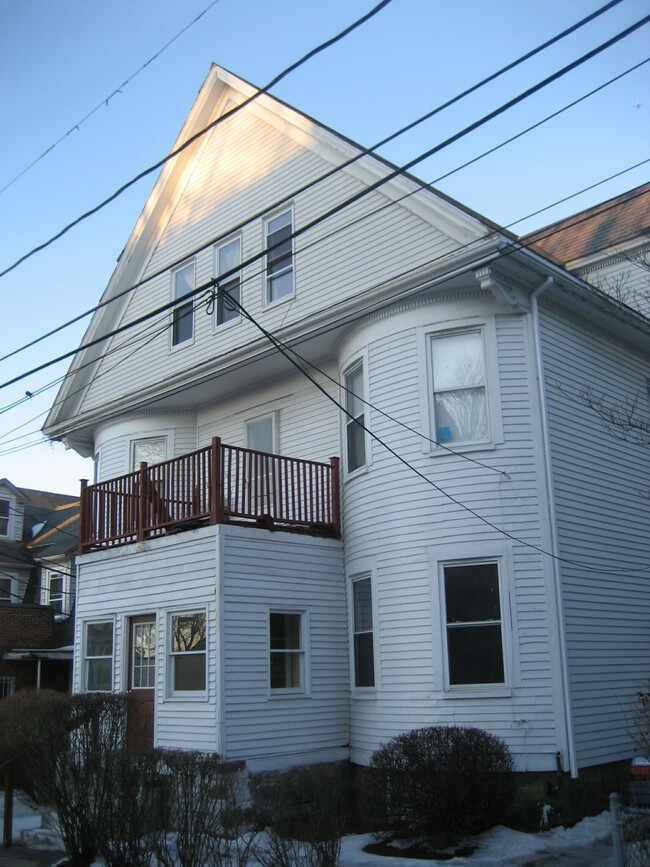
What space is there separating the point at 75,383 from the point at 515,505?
10.9 meters

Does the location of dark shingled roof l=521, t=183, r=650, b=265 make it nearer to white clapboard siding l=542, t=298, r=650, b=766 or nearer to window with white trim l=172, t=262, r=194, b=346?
white clapboard siding l=542, t=298, r=650, b=766

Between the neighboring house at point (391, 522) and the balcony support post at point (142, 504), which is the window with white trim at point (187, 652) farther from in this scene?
the balcony support post at point (142, 504)

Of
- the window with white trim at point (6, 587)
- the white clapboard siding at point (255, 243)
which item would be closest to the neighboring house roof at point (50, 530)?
the window with white trim at point (6, 587)


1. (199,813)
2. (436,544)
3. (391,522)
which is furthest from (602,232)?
(199,813)

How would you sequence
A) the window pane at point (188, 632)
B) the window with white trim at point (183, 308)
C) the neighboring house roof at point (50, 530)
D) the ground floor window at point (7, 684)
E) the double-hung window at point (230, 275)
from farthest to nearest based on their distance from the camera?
1. the neighboring house roof at point (50, 530)
2. the ground floor window at point (7, 684)
3. the window with white trim at point (183, 308)
4. the double-hung window at point (230, 275)
5. the window pane at point (188, 632)

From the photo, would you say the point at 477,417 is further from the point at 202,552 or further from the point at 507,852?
the point at 507,852

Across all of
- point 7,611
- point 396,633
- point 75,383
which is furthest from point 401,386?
point 7,611

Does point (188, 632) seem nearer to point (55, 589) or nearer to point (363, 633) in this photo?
point (363, 633)

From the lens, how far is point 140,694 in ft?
47.6

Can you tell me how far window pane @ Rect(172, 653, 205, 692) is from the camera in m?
13.3

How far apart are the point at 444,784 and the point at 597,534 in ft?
15.8

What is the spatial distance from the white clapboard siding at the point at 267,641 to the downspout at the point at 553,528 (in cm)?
366

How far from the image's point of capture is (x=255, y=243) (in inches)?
666

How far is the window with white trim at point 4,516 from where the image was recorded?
107 ft
